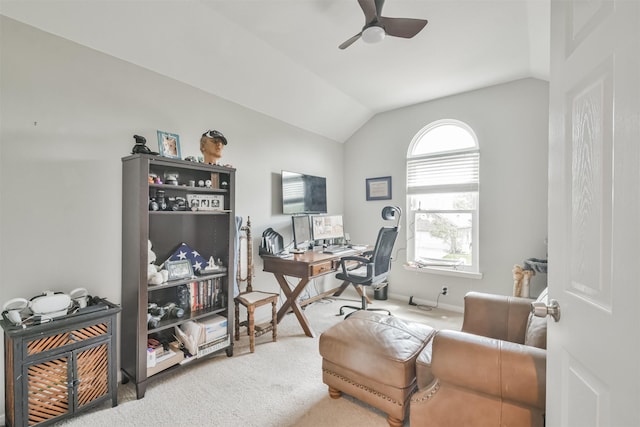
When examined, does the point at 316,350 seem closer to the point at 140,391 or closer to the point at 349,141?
the point at 140,391

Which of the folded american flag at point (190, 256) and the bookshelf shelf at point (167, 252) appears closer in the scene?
the bookshelf shelf at point (167, 252)

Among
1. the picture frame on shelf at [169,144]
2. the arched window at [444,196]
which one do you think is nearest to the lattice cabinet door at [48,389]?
the picture frame on shelf at [169,144]

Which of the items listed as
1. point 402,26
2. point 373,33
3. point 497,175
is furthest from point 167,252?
point 497,175

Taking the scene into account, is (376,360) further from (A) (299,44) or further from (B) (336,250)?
(A) (299,44)

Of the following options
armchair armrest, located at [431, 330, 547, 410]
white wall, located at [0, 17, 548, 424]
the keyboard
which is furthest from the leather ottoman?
white wall, located at [0, 17, 548, 424]

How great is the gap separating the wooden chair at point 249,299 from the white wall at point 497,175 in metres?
2.05

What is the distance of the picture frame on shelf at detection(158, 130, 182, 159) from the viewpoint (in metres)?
2.19

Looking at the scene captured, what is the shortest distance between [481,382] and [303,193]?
9.12ft

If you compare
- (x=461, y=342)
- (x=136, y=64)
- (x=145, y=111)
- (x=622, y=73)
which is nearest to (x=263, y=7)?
(x=136, y=64)

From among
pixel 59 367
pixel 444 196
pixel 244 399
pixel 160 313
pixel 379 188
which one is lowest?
pixel 244 399

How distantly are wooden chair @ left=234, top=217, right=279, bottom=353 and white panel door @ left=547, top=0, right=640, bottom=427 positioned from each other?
6.86ft

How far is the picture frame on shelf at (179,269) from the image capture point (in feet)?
7.12

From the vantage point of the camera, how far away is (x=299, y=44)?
2527mm

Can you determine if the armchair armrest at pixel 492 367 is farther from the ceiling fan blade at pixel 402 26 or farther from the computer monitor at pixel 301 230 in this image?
the computer monitor at pixel 301 230
